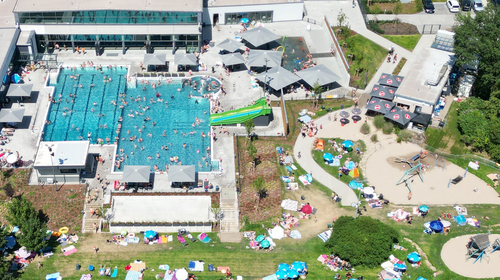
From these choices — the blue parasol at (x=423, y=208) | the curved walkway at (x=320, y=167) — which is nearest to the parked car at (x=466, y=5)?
the curved walkway at (x=320, y=167)

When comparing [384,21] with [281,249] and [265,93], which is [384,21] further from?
[281,249]

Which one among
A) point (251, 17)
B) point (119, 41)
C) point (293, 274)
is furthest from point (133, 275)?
point (251, 17)

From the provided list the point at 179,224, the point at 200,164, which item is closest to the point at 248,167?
the point at 200,164

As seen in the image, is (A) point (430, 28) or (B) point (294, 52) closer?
(B) point (294, 52)

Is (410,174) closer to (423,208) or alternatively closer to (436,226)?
(423,208)

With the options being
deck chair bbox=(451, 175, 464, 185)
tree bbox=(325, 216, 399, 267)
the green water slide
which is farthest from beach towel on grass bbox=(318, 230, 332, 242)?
the green water slide


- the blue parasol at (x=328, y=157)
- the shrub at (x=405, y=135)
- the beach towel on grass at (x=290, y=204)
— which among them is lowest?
the beach towel on grass at (x=290, y=204)

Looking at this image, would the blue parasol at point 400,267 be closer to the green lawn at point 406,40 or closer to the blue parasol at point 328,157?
the blue parasol at point 328,157
